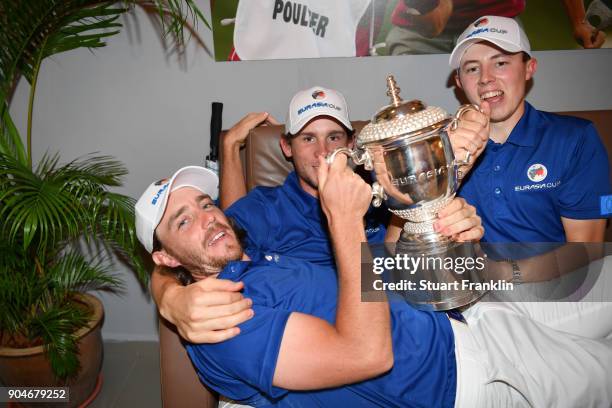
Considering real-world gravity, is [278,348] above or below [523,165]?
below

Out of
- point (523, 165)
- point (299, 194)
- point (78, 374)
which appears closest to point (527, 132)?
point (523, 165)

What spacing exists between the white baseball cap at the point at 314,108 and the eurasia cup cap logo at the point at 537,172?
0.65m

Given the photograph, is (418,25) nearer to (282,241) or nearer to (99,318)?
(282,241)

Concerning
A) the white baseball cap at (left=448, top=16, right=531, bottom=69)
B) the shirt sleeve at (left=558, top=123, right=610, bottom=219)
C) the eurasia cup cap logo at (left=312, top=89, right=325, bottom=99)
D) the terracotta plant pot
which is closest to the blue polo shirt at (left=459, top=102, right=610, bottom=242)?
the shirt sleeve at (left=558, top=123, right=610, bottom=219)

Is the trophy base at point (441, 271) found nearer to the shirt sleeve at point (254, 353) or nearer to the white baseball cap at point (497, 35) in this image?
the shirt sleeve at point (254, 353)

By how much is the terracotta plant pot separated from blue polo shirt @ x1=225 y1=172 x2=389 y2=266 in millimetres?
821

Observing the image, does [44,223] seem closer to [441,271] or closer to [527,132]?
[441,271]

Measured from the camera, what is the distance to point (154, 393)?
2.10m

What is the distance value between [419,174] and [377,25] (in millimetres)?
1245

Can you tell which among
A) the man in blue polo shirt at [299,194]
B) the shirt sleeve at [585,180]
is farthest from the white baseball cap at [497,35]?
the man in blue polo shirt at [299,194]

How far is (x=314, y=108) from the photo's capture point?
167 centimetres

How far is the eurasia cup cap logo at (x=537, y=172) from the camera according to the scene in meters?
1.55

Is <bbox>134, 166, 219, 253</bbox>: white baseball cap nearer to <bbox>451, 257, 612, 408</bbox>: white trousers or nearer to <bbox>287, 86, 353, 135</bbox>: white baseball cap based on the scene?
<bbox>287, 86, 353, 135</bbox>: white baseball cap

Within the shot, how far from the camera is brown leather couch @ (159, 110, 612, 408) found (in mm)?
1310
